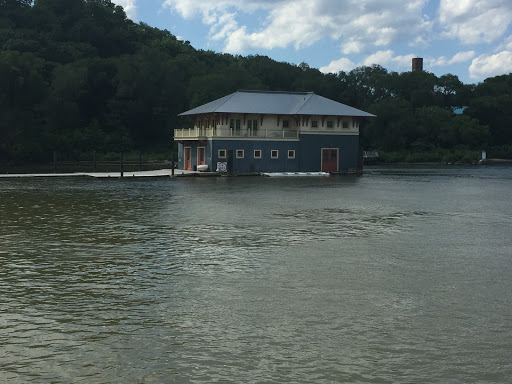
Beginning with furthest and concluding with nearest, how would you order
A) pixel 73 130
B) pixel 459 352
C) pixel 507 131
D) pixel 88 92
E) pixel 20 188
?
pixel 507 131 < pixel 88 92 < pixel 73 130 < pixel 20 188 < pixel 459 352

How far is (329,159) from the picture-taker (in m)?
70.0

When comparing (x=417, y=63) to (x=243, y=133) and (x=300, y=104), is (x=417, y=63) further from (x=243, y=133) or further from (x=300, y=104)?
(x=243, y=133)

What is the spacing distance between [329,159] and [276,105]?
8588 millimetres

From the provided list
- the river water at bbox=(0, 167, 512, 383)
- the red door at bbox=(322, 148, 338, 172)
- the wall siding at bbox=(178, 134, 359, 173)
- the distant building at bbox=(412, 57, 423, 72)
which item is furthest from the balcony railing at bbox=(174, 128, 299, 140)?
the distant building at bbox=(412, 57, 423, 72)

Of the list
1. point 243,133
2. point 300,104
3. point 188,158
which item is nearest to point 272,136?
point 243,133

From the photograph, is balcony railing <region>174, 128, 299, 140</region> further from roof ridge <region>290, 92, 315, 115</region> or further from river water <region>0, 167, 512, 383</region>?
river water <region>0, 167, 512, 383</region>

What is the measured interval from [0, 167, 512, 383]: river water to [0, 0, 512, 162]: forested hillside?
71.8 meters

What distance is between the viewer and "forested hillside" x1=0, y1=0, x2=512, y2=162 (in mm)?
95000

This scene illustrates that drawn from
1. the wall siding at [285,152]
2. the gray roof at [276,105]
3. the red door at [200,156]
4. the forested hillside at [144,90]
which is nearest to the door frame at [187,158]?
the wall siding at [285,152]

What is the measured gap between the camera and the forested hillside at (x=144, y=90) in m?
95.0

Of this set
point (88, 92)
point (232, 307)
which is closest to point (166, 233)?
point (232, 307)

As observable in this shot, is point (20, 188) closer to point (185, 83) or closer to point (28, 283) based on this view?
point (28, 283)

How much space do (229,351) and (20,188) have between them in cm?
3870

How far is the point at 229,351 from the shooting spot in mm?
10062
